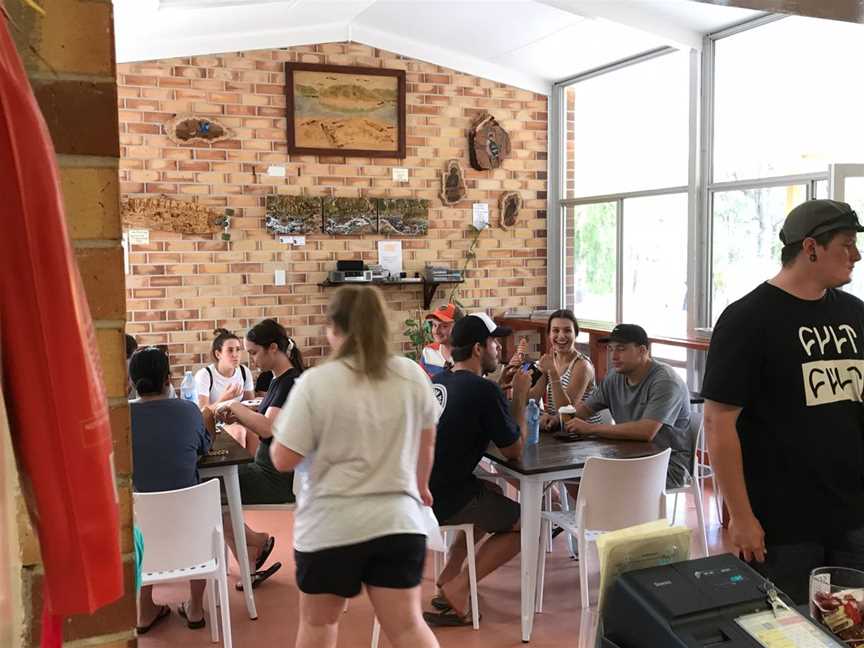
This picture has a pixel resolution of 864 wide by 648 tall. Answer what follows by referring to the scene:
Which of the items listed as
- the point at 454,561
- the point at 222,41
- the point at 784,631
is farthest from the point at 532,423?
the point at 222,41

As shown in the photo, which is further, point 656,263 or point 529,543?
point 656,263

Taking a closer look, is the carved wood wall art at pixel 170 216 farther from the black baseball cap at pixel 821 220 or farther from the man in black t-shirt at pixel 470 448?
the black baseball cap at pixel 821 220

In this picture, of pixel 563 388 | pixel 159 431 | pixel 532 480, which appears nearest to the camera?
pixel 159 431

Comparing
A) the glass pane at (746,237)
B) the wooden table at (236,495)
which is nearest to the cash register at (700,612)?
the wooden table at (236,495)

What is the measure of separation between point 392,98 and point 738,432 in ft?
16.3

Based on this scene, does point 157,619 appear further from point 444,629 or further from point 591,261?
point 591,261

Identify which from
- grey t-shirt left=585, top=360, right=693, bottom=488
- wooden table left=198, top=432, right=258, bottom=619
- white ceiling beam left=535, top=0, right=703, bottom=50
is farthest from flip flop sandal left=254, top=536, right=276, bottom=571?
white ceiling beam left=535, top=0, right=703, bottom=50

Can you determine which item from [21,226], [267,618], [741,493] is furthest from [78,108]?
[267,618]

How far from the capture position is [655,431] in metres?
3.49

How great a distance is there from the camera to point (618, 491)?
3.09 m

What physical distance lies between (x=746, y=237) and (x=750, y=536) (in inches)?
152

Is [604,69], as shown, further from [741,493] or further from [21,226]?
[21,226]

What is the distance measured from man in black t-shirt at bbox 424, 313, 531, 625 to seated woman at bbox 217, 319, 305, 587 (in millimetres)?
747

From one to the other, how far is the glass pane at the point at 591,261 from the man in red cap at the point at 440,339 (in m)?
2.13
